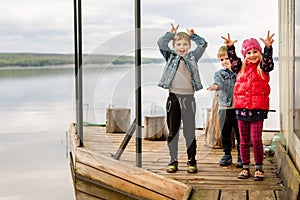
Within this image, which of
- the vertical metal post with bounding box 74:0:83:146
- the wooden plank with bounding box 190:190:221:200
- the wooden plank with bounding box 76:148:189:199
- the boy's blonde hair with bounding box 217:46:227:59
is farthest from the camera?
the vertical metal post with bounding box 74:0:83:146

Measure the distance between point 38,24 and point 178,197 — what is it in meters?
5.37

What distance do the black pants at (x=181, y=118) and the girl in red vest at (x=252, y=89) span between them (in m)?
0.37

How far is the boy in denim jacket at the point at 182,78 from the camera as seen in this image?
14.5ft

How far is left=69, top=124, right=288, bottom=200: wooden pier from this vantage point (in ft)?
12.9

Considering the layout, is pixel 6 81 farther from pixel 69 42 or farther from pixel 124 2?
pixel 124 2

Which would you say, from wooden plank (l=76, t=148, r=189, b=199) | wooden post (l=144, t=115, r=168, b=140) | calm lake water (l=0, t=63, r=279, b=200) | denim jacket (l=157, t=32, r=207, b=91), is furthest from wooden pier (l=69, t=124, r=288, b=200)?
denim jacket (l=157, t=32, r=207, b=91)

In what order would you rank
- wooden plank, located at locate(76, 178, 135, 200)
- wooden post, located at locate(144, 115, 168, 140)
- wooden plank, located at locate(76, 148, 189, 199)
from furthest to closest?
1. wooden post, located at locate(144, 115, 168, 140)
2. wooden plank, located at locate(76, 178, 135, 200)
3. wooden plank, located at locate(76, 148, 189, 199)

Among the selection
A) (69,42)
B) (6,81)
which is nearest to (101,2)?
(69,42)

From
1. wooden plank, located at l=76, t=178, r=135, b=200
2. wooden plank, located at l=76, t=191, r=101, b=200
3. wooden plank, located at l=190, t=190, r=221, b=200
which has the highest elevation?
wooden plank, located at l=190, t=190, r=221, b=200

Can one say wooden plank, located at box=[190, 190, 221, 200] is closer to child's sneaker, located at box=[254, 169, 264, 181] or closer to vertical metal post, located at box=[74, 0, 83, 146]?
child's sneaker, located at box=[254, 169, 264, 181]

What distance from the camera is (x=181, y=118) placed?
448 centimetres

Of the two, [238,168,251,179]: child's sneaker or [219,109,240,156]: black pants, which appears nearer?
[238,168,251,179]: child's sneaker

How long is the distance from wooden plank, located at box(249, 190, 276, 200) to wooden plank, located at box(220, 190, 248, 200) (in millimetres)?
44

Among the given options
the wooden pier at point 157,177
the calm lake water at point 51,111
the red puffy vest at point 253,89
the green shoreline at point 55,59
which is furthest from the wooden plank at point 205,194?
the green shoreline at point 55,59
